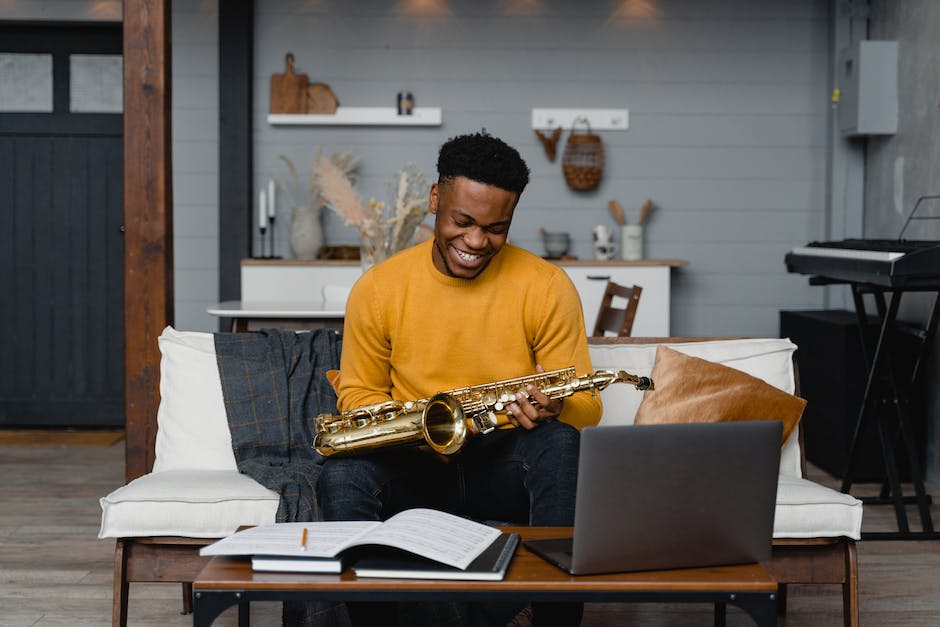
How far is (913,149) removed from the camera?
513 centimetres

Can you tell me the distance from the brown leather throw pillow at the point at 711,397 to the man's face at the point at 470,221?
26.5 inches

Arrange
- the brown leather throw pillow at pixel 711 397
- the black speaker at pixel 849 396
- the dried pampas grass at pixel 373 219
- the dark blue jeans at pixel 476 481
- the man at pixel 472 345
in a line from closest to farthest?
the dark blue jeans at pixel 476 481, the man at pixel 472 345, the brown leather throw pillow at pixel 711 397, the dried pampas grass at pixel 373 219, the black speaker at pixel 849 396

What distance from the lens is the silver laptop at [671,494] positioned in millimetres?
1663

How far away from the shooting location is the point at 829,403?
4.95 metres

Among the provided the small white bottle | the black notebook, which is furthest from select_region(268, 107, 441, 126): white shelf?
the black notebook

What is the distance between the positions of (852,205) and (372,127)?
2640mm

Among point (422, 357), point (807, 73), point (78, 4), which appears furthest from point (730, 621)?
point (78, 4)

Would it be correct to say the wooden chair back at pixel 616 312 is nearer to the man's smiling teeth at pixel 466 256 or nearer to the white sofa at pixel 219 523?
the white sofa at pixel 219 523

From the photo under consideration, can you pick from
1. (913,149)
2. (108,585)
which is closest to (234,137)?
(108,585)

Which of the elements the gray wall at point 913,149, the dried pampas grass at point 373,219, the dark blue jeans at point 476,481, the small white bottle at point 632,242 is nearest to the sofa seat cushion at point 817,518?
the dark blue jeans at point 476,481

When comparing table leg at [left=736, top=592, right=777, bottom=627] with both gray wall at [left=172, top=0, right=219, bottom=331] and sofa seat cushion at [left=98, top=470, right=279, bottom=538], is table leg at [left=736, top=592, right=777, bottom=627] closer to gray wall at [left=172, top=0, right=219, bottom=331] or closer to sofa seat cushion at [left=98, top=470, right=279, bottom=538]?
sofa seat cushion at [left=98, top=470, right=279, bottom=538]

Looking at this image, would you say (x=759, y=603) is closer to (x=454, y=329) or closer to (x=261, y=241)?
(x=454, y=329)

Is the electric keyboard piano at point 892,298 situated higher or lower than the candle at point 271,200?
lower

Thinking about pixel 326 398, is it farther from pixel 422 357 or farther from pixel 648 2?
pixel 648 2
